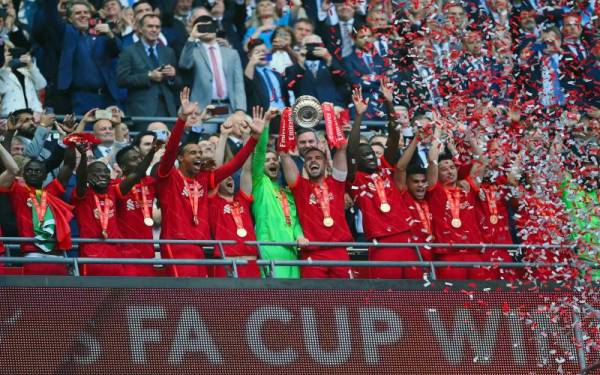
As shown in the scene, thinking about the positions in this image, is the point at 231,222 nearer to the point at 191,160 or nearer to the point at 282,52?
the point at 191,160

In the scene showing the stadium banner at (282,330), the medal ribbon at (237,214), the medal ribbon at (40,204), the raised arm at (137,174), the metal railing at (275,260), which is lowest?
the stadium banner at (282,330)

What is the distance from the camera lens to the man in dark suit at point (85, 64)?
18234 millimetres

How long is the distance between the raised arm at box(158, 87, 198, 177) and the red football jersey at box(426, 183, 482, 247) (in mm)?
2827

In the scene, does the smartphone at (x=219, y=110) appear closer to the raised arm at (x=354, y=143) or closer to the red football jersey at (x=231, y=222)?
the red football jersey at (x=231, y=222)

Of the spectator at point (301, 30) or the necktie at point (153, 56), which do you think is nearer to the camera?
the necktie at point (153, 56)

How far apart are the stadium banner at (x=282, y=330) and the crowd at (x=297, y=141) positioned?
548 mm

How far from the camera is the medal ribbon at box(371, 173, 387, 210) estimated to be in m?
15.8

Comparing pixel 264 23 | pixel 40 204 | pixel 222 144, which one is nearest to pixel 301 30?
pixel 264 23

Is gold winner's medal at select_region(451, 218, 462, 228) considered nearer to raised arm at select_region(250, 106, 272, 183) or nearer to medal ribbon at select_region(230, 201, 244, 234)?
raised arm at select_region(250, 106, 272, 183)

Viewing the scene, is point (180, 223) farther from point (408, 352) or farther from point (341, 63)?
point (341, 63)

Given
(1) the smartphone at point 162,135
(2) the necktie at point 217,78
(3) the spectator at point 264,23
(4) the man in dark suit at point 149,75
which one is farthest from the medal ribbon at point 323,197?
(3) the spectator at point 264,23

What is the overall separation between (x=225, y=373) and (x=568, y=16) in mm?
7625

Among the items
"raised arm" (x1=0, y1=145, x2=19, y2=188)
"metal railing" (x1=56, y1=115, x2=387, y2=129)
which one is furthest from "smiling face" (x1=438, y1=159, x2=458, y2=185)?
"raised arm" (x1=0, y1=145, x2=19, y2=188)

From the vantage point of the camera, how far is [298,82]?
18828 mm
